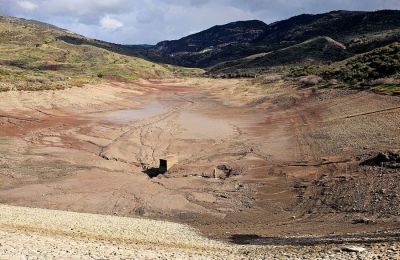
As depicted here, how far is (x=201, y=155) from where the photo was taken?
37.2 meters

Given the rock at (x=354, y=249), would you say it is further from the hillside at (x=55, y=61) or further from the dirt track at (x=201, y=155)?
the hillside at (x=55, y=61)

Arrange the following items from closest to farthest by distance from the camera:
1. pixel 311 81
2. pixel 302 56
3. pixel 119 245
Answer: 1. pixel 119 245
2. pixel 311 81
3. pixel 302 56

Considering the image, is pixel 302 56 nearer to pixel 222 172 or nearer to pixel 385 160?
pixel 222 172

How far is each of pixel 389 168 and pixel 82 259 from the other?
1952 centimetres

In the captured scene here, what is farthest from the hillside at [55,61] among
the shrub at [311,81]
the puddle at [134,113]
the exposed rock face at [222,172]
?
the exposed rock face at [222,172]

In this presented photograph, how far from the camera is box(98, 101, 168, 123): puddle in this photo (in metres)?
54.8

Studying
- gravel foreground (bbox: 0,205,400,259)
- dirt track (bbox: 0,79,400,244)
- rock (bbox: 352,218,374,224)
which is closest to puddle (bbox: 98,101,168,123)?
dirt track (bbox: 0,79,400,244)

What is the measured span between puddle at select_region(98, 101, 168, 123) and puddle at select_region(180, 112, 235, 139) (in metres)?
5.51

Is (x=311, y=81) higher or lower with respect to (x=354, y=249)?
higher

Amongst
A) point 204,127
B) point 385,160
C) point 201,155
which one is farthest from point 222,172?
point 204,127

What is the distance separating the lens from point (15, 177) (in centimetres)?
3158

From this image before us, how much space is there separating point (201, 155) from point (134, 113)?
1001 inches

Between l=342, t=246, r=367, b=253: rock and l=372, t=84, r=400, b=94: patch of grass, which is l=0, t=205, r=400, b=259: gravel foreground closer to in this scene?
l=342, t=246, r=367, b=253: rock

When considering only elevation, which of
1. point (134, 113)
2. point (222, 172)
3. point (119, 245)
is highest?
point (134, 113)
